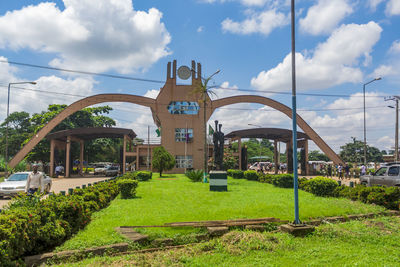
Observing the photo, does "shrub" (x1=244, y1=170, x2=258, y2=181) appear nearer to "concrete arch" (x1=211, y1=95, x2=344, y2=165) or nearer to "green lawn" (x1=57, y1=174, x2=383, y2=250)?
"green lawn" (x1=57, y1=174, x2=383, y2=250)

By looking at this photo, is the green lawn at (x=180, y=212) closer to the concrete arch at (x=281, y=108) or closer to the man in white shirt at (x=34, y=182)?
the man in white shirt at (x=34, y=182)

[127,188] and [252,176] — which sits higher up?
[127,188]

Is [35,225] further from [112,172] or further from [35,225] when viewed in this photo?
[112,172]

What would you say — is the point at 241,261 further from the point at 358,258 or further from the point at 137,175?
the point at 137,175

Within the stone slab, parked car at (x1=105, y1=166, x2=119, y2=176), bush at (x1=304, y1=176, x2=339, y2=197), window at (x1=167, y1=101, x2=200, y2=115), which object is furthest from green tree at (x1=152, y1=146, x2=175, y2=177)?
the stone slab

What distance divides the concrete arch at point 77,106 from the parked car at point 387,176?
27512 mm

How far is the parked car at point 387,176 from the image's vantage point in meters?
14.2

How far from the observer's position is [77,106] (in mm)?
36688

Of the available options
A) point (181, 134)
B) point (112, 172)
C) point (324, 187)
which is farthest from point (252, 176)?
point (112, 172)

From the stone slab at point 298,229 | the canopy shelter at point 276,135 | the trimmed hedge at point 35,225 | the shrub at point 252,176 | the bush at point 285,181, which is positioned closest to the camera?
the trimmed hedge at point 35,225

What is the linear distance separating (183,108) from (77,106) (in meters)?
12.6

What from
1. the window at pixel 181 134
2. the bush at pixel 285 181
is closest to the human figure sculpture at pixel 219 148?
the bush at pixel 285 181

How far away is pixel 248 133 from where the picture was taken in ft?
128

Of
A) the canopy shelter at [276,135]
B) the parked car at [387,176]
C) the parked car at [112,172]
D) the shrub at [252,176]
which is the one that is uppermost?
the canopy shelter at [276,135]
